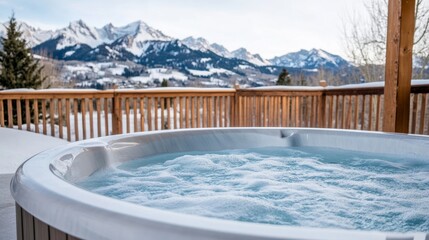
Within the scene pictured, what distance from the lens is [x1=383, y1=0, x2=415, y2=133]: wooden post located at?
2.78m

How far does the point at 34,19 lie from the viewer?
870 inches

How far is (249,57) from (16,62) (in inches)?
1170

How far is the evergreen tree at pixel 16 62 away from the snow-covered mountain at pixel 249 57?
25.4 metres

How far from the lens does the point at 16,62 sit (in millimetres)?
12195

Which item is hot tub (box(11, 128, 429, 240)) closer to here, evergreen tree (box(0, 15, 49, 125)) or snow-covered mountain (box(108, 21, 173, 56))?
evergreen tree (box(0, 15, 49, 125))

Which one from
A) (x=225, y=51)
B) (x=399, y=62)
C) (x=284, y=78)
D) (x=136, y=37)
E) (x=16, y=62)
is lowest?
(x=399, y=62)

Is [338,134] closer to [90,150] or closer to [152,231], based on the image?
[90,150]

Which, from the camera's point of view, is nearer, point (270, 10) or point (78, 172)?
point (78, 172)

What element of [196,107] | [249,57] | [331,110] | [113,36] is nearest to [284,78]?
[331,110]

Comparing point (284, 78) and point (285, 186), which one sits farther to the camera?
point (284, 78)

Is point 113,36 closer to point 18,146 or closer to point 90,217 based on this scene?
point 18,146

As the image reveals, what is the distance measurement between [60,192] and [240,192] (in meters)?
1.03

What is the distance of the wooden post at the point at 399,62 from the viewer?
9.12 feet

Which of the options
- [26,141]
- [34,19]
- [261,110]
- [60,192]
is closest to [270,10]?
[261,110]
